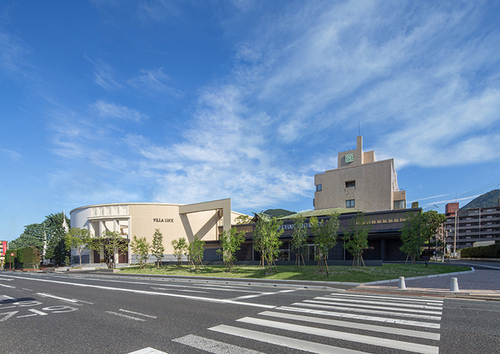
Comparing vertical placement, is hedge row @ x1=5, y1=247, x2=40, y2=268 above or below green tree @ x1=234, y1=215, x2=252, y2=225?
below

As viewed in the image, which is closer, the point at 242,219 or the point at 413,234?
the point at 413,234

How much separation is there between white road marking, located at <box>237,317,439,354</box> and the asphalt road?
2 centimetres

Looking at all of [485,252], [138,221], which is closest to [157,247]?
[138,221]

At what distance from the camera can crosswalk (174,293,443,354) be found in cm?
605

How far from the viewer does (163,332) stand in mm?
7402

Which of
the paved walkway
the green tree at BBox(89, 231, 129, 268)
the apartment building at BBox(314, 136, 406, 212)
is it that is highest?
the apartment building at BBox(314, 136, 406, 212)

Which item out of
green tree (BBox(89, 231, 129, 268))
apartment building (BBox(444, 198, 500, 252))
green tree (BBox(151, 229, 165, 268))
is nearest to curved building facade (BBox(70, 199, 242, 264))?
green tree (BBox(89, 231, 129, 268))

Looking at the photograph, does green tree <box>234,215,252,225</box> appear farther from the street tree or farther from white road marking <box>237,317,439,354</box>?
white road marking <box>237,317,439,354</box>

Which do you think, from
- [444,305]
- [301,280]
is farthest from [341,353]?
[301,280]

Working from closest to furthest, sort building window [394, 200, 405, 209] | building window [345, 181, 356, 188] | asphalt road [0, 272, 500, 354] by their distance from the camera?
asphalt road [0, 272, 500, 354] → building window [394, 200, 405, 209] → building window [345, 181, 356, 188]

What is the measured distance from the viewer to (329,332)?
23.6 ft

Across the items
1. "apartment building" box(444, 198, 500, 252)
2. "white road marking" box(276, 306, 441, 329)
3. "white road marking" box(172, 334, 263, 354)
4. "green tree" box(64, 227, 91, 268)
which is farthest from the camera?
"apartment building" box(444, 198, 500, 252)

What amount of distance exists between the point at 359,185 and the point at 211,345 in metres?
51.7

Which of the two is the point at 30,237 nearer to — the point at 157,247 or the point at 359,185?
the point at 157,247
